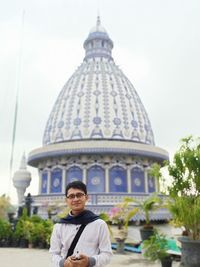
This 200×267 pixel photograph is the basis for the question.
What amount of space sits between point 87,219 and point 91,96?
28077mm

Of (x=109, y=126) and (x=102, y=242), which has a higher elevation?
(x=109, y=126)

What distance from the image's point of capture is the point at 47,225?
11484 millimetres

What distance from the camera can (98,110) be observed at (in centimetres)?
2931

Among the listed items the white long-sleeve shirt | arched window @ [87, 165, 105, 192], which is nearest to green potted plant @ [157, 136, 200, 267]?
the white long-sleeve shirt

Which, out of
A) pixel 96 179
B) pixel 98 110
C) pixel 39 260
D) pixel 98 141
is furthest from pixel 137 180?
pixel 39 260

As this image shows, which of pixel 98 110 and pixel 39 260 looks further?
pixel 98 110

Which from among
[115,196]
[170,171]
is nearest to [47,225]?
[170,171]

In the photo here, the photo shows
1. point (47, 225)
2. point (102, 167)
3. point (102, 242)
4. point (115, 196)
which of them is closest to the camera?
point (102, 242)

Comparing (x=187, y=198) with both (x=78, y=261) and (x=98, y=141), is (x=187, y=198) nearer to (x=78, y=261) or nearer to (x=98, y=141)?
(x=78, y=261)

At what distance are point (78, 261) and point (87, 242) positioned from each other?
0.65ft

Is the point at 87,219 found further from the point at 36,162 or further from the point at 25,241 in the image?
the point at 36,162

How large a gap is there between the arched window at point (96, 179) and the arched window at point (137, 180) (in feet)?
9.23

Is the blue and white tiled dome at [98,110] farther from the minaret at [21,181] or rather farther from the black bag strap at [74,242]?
the black bag strap at [74,242]

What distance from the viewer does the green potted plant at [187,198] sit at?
6258 mm
